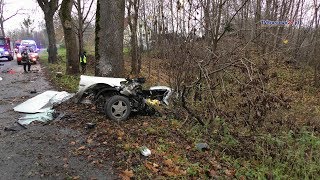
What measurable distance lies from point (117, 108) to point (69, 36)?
944 cm

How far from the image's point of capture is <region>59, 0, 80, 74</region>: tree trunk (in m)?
14.6

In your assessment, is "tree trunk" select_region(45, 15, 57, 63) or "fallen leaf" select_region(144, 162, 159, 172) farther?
"tree trunk" select_region(45, 15, 57, 63)

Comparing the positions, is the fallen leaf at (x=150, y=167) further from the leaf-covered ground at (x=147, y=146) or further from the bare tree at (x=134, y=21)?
the bare tree at (x=134, y=21)

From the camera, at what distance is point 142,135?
5.96m

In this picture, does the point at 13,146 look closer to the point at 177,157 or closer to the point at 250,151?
the point at 177,157

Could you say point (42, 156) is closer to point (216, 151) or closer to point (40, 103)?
point (216, 151)

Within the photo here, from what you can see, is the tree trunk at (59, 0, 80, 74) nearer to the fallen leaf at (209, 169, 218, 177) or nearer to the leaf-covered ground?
the leaf-covered ground

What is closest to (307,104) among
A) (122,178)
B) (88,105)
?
(88,105)

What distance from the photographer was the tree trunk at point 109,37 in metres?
8.34

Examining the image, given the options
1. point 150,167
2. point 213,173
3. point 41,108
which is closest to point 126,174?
point 150,167

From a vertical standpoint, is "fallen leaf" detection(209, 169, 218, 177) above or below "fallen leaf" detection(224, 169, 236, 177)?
above

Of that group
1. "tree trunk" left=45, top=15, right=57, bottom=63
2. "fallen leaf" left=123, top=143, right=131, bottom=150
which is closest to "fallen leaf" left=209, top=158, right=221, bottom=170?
"fallen leaf" left=123, top=143, right=131, bottom=150

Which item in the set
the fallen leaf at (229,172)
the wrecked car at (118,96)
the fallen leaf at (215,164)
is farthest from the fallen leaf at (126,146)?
the fallen leaf at (229,172)

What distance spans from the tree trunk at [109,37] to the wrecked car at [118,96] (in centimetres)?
96
